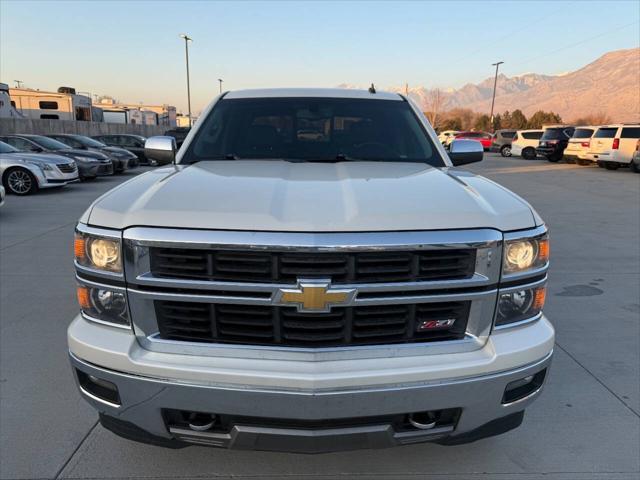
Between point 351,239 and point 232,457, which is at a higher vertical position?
point 351,239

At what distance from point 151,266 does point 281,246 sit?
20.8 inches

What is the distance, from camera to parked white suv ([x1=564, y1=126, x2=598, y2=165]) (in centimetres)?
2183

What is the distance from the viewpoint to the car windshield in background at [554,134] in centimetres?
2644

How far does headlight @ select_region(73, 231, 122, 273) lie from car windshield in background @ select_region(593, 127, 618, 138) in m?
22.0

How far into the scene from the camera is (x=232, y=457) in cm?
254

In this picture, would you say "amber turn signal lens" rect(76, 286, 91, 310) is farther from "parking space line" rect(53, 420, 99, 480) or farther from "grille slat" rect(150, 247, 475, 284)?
"parking space line" rect(53, 420, 99, 480)

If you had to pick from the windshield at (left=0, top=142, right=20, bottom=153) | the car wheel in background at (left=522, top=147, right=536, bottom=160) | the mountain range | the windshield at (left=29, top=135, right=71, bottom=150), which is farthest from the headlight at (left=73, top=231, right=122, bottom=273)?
the mountain range

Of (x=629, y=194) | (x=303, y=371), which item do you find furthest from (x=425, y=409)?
(x=629, y=194)

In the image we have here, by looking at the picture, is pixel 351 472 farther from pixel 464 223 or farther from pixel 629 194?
pixel 629 194

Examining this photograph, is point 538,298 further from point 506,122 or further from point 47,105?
point 506,122

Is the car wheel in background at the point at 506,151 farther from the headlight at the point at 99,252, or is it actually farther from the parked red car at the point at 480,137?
the headlight at the point at 99,252

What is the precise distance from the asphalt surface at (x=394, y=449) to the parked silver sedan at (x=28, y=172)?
7.23m

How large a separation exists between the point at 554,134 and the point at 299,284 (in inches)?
1124

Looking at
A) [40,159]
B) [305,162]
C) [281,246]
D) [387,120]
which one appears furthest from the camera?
[40,159]
